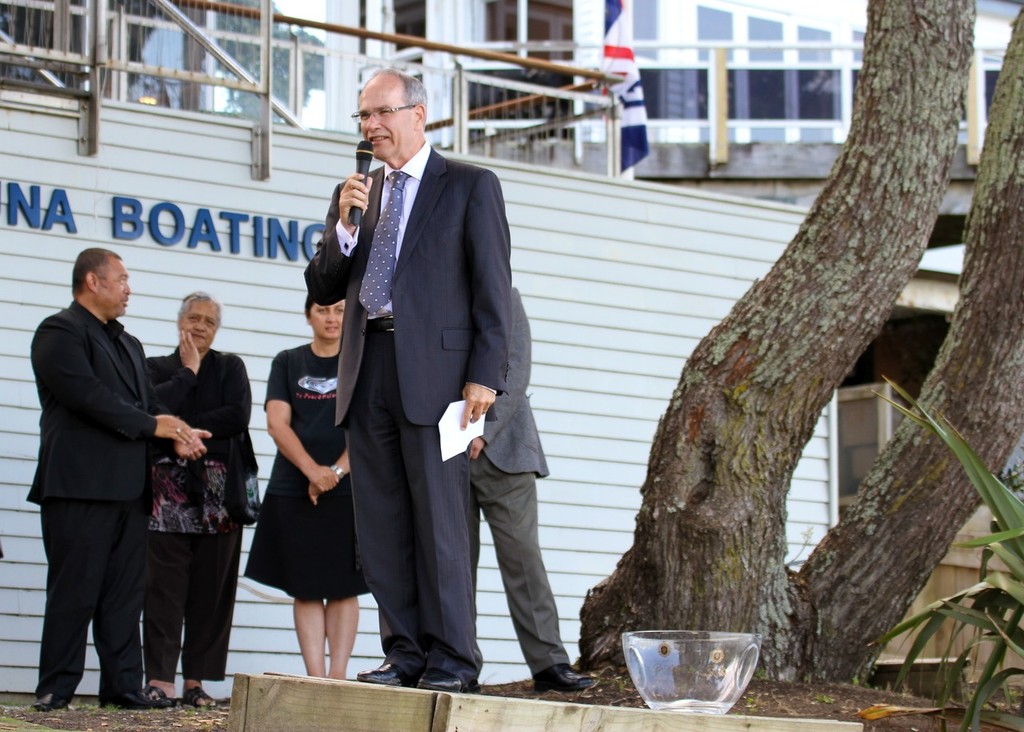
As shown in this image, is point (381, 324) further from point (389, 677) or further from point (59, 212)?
point (59, 212)

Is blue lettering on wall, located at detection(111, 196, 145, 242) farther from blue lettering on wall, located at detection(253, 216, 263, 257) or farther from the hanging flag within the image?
the hanging flag

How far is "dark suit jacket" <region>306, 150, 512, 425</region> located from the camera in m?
3.92

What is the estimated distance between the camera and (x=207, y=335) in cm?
661

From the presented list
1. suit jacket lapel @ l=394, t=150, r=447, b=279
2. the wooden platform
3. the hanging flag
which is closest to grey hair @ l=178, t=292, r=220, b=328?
suit jacket lapel @ l=394, t=150, r=447, b=279

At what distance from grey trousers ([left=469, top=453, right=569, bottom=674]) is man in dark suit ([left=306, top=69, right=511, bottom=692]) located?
3.71 ft

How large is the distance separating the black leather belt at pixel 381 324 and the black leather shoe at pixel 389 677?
882 mm

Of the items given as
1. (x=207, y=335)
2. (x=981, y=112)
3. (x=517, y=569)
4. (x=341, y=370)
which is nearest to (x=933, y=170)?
(x=517, y=569)

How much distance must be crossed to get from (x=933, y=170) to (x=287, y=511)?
9.58ft

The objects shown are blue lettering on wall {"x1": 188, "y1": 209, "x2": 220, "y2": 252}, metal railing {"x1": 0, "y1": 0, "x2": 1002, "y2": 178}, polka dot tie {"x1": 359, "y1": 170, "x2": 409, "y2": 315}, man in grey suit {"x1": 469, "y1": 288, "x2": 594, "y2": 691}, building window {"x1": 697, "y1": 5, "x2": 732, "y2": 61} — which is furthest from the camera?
building window {"x1": 697, "y1": 5, "x2": 732, "y2": 61}

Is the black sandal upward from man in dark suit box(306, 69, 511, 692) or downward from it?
downward

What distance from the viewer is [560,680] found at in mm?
5012

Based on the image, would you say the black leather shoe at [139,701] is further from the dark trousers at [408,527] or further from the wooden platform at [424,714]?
the wooden platform at [424,714]

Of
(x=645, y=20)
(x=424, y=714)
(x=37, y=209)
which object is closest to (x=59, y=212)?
(x=37, y=209)

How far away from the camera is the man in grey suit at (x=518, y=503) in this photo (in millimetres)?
5152
